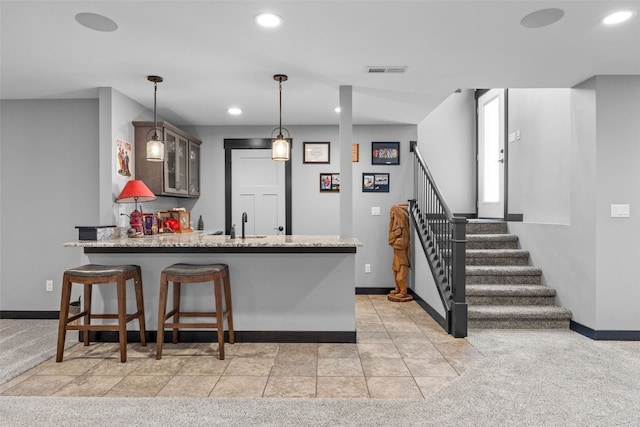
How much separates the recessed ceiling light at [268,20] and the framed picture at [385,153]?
11.0 ft

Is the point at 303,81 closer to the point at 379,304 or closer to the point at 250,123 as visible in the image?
the point at 250,123

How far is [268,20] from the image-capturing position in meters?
2.51

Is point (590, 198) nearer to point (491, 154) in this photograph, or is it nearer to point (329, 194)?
point (491, 154)

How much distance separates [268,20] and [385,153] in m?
3.49

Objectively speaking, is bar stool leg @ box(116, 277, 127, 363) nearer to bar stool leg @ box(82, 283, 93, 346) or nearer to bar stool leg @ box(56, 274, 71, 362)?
bar stool leg @ box(56, 274, 71, 362)

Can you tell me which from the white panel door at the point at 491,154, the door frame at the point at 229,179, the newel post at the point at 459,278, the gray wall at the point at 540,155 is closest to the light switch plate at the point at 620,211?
the gray wall at the point at 540,155

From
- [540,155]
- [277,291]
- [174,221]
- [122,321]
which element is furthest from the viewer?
[174,221]

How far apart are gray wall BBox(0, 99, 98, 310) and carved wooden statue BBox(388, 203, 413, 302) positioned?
146 inches

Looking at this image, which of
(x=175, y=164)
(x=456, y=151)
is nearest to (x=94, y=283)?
(x=175, y=164)

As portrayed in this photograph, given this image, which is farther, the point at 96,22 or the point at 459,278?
the point at 459,278

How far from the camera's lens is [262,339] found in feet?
11.6

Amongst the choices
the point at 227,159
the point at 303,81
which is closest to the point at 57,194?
the point at 227,159

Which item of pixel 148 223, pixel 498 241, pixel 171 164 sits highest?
pixel 171 164

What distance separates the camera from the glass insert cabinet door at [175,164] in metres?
4.57
